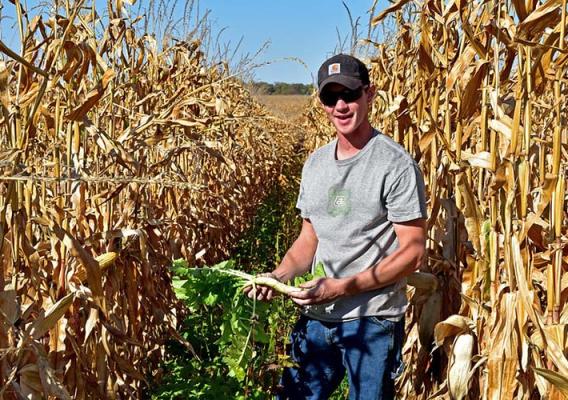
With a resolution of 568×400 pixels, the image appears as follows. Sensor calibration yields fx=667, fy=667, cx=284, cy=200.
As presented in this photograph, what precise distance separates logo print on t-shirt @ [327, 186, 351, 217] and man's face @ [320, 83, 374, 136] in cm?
23

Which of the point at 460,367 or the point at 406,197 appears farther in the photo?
the point at 406,197

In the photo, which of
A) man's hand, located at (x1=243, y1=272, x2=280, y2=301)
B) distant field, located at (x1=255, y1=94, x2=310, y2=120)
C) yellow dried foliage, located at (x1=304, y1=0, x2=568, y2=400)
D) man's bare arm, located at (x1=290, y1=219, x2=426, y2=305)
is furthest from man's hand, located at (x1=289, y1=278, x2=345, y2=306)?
distant field, located at (x1=255, y1=94, x2=310, y2=120)

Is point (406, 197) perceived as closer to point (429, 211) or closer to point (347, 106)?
point (347, 106)

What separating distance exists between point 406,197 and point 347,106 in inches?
17.0

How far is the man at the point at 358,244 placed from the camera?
254 centimetres

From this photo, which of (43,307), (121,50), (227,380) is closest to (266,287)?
(43,307)

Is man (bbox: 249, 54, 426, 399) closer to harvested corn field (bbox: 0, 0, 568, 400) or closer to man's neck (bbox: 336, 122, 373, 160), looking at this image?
man's neck (bbox: 336, 122, 373, 160)

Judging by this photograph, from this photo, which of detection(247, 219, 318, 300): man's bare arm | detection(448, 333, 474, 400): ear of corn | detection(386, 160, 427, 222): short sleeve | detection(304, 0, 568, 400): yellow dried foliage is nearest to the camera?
detection(304, 0, 568, 400): yellow dried foliage

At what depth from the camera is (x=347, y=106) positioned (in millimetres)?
2639

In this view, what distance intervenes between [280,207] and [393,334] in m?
7.86

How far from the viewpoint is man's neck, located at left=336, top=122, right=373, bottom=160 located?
267 centimetres

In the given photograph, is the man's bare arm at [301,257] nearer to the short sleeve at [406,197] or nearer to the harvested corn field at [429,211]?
the harvested corn field at [429,211]

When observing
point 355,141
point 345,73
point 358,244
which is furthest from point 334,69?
point 358,244

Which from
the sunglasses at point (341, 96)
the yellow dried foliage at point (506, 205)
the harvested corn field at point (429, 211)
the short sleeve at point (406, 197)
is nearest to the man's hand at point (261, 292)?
the harvested corn field at point (429, 211)
